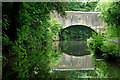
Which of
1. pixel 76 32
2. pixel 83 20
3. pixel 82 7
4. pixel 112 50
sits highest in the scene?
Answer: pixel 82 7

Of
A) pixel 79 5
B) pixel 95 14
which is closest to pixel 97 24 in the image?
pixel 95 14

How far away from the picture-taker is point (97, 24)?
15711 millimetres

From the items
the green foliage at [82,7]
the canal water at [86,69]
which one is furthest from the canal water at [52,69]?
A: the green foliage at [82,7]

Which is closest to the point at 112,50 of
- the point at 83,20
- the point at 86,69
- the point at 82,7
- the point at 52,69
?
the point at 86,69

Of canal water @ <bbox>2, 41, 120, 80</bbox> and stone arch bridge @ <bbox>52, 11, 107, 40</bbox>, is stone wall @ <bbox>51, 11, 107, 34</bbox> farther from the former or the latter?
canal water @ <bbox>2, 41, 120, 80</bbox>

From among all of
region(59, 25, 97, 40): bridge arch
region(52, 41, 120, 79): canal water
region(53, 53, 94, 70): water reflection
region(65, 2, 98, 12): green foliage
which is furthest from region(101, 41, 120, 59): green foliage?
region(65, 2, 98, 12): green foliage

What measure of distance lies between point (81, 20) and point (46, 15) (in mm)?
10869

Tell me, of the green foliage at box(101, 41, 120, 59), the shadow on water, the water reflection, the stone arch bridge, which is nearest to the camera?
the water reflection

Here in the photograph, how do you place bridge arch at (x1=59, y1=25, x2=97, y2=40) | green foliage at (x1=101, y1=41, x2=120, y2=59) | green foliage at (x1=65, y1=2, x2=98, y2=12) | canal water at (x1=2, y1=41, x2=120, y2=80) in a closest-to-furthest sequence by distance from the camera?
canal water at (x1=2, y1=41, x2=120, y2=80), green foliage at (x1=101, y1=41, x2=120, y2=59), bridge arch at (x1=59, y1=25, x2=97, y2=40), green foliage at (x1=65, y1=2, x2=98, y2=12)

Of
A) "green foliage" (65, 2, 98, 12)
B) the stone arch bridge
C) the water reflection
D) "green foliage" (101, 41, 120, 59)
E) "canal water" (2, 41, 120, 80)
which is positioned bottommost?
the water reflection

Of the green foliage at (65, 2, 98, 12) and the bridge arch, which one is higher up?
the green foliage at (65, 2, 98, 12)

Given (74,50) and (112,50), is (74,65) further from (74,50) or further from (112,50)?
(74,50)

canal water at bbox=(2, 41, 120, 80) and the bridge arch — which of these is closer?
canal water at bbox=(2, 41, 120, 80)

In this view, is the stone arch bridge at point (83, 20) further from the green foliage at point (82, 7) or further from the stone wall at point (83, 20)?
the green foliage at point (82, 7)
